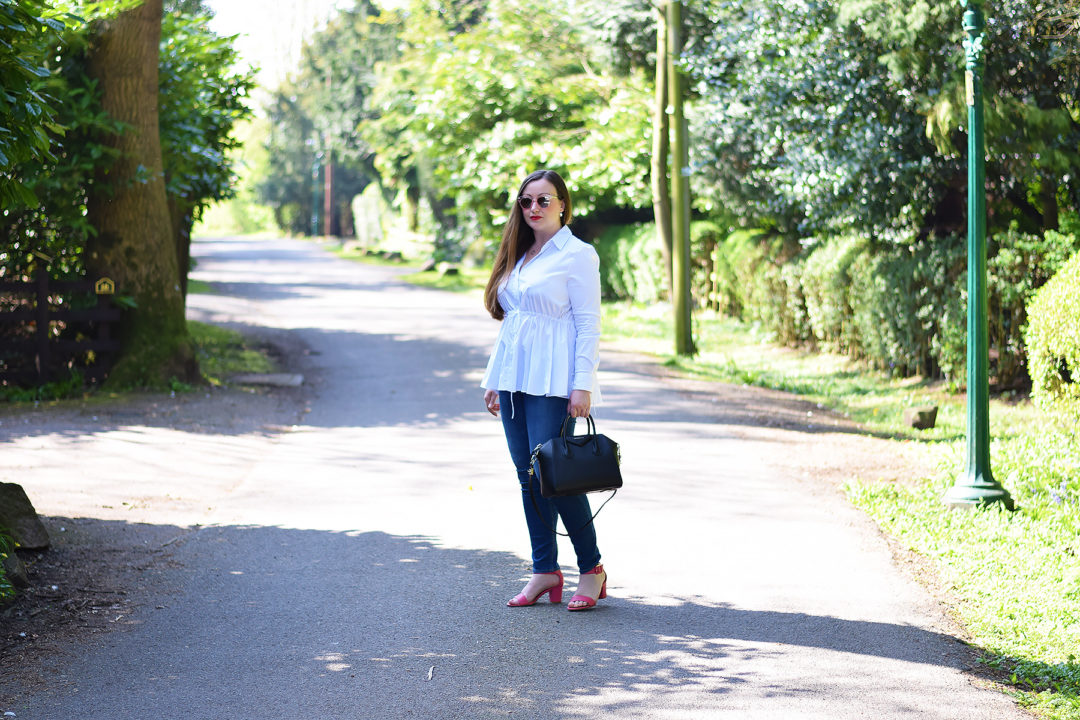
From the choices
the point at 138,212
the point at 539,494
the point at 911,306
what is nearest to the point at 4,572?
the point at 539,494

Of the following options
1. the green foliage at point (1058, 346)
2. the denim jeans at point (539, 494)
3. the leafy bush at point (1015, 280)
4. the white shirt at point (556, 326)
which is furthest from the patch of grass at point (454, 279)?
the white shirt at point (556, 326)

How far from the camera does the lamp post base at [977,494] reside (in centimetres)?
750

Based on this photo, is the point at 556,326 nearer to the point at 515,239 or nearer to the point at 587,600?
the point at 515,239

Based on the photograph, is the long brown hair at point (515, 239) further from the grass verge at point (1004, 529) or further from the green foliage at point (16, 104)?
the grass verge at point (1004, 529)

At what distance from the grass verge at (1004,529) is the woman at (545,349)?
1881 mm

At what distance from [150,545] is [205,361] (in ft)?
29.4

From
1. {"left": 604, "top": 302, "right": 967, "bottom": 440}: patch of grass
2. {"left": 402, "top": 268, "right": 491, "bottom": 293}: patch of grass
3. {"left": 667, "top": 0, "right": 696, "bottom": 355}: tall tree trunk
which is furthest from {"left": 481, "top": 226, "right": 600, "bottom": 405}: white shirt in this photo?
{"left": 402, "top": 268, "right": 491, "bottom": 293}: patch of grass

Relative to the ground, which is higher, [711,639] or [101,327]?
[101,327]

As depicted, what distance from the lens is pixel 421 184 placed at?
39.9 m

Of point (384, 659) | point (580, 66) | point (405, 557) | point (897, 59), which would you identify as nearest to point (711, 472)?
point (405, 557)

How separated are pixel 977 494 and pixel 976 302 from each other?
1262 millimetres

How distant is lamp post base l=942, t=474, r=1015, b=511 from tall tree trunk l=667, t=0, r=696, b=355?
378 inches

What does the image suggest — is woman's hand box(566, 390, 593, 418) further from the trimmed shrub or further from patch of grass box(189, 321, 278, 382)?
patch of grass box(189, 321, 278, 382)

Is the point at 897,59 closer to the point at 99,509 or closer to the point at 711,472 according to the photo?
the point at 711,472
